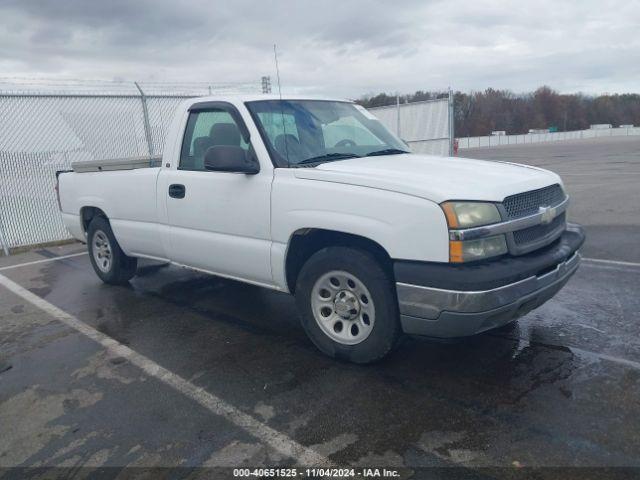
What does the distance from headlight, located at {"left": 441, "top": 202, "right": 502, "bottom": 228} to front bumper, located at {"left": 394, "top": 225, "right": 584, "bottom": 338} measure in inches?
10.2

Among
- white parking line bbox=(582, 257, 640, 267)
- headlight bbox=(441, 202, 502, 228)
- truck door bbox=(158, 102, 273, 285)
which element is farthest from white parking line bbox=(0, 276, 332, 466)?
white parking line bbox=(582, 257, 640, 267)

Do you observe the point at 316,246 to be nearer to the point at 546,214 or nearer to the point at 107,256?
the point at 546,214

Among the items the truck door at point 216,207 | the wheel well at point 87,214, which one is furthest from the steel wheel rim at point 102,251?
the truck door at point 216,207

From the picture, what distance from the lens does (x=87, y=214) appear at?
259 inches

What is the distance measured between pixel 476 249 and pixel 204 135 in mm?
2784

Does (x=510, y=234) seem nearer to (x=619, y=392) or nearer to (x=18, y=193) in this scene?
(x=619, y=392)

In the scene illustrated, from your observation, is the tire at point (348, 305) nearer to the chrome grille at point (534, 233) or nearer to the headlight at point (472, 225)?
the headlight at point (472, 225)

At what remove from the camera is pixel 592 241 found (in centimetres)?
763

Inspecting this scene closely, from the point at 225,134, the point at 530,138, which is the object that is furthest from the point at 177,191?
the point at 530,138

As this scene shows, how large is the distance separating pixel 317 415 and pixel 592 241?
5872 millimetres

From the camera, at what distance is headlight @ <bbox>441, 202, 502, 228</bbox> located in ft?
10.7

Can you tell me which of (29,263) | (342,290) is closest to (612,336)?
(342,290)

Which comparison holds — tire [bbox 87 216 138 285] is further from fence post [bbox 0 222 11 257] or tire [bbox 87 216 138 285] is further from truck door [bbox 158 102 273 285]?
fence post [bbox 0 222 11 257]

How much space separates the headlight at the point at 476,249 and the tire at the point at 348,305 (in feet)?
1.75
